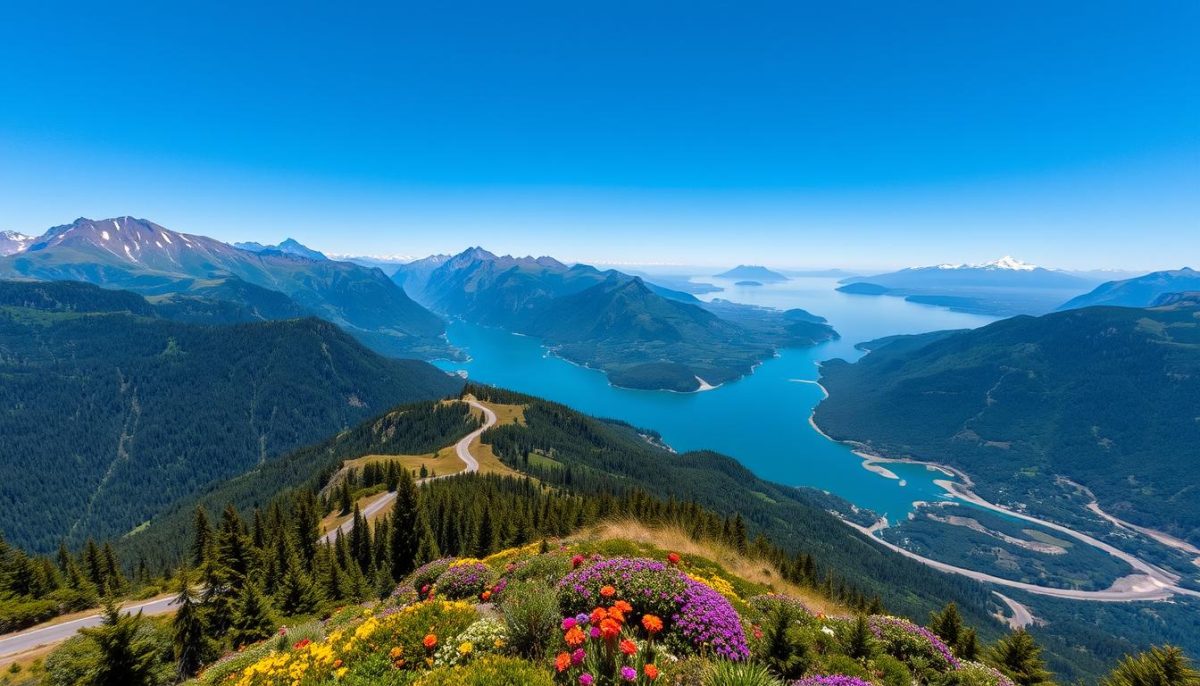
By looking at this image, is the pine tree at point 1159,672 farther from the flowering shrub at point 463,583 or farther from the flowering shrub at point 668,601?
the flowering shrub at point 463,583

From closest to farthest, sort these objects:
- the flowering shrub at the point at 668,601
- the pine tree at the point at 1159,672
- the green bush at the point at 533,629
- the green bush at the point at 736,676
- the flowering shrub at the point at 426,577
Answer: the green bush at the point at 736,676 < the green bush at the point at 533,629 < the flowering shrub at the point at 668,601 < the pine tree at the point at 1159,672 < the flowering shrub at the point at 426,577

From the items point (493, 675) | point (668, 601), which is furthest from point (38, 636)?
point (668, 601)

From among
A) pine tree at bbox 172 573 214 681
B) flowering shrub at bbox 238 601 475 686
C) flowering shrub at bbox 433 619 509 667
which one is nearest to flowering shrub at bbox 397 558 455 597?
flowering shrub at bbox 238 601 475 686

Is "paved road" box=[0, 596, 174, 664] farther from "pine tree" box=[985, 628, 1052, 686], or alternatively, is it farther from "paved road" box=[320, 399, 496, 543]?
"pine tree" box=[985, 628, 1052, 686]

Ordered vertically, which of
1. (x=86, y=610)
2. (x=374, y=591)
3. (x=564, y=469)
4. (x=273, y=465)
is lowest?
(x=273, y=465)

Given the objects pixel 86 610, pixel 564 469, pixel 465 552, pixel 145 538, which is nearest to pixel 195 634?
pixel 465 552

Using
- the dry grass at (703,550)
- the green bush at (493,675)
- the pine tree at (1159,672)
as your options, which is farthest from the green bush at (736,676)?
the dry grass at (703,550)

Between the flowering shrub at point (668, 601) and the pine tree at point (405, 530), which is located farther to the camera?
the pine tree at point (405, 530)

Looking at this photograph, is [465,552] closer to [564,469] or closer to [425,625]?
[425,625]
